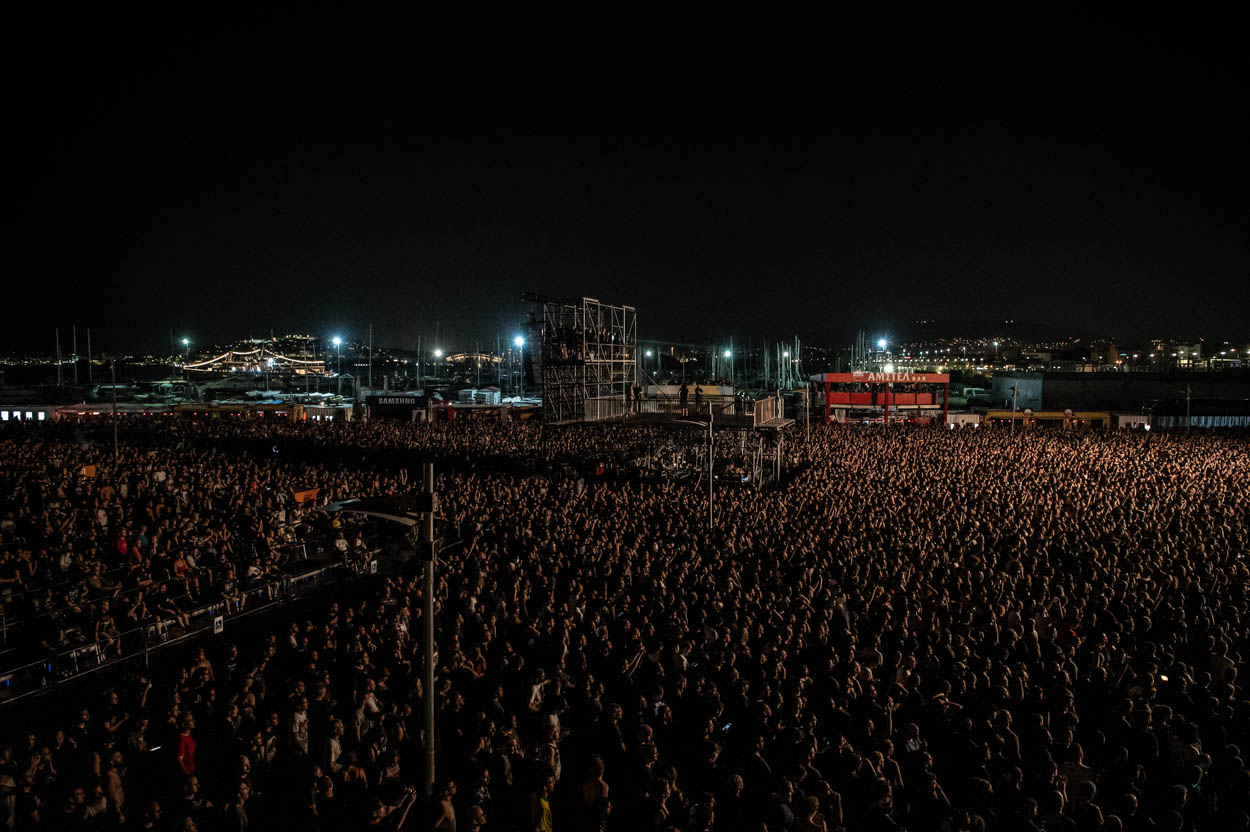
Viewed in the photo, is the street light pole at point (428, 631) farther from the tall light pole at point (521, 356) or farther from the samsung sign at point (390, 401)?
the samsung sign at point (390, 401)

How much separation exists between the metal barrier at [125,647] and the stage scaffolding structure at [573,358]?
13.3 m

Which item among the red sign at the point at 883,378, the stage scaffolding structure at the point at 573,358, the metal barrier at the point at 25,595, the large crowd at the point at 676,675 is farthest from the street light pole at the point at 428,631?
the red sign at the point at 883,378

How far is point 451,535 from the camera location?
47.6 ft

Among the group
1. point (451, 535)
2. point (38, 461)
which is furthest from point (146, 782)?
point (38, 461)

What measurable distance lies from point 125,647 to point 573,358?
1715 centimetres

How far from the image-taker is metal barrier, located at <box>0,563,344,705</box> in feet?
26.7

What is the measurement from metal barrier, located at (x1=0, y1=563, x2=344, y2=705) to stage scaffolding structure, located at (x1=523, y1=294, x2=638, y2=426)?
1328cm

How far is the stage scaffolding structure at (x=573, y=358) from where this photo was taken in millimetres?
24250

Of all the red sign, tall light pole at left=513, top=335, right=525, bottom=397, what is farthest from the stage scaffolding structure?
the red sign

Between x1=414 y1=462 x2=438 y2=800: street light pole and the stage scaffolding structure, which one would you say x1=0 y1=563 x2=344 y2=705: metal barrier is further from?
the stage scaffolding structure

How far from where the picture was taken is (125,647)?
895cm

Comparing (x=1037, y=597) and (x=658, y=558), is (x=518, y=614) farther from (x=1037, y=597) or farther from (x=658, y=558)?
(x=1037, y=597)

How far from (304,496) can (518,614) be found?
993 cm

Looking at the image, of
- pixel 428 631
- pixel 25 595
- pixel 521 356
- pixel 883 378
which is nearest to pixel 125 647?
pixel 25 595
